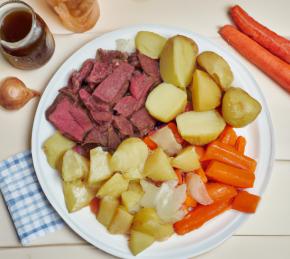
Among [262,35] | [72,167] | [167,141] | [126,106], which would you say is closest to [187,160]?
[167,141]

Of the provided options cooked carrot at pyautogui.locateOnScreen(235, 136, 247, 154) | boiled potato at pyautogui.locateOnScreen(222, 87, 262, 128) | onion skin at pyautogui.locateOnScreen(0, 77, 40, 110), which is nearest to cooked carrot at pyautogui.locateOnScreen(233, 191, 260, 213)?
cooked carrot at pyautogui.locateOnScreen(235, 136, 247, 154)

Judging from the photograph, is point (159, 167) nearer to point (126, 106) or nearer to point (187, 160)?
point (187, 160)

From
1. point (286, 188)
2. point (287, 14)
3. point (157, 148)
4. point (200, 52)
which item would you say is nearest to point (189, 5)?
point (200, 52)

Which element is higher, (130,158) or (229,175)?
(130,158)

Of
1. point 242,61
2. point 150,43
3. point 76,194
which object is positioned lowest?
point 76,194

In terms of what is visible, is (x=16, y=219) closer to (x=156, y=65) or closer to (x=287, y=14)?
(x=156, y=65)

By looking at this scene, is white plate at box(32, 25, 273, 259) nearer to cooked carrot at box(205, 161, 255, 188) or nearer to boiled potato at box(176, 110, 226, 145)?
cooked carrot at box(205, 161, 255, 188)
